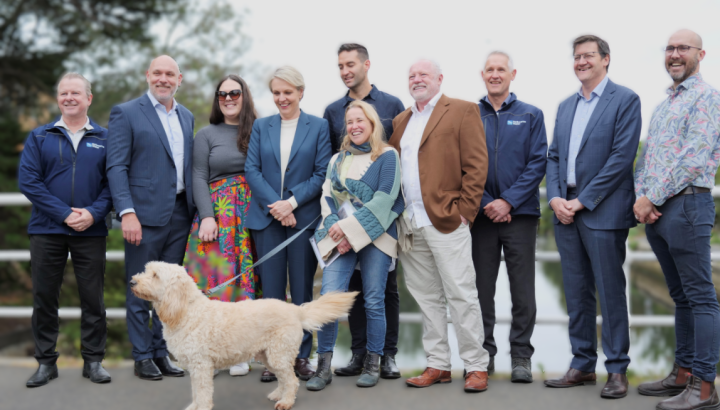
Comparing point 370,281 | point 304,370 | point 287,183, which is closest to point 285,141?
point 287,183

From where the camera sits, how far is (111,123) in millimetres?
4172

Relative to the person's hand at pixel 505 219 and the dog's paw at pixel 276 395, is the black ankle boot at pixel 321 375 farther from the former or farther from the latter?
the person's hand at pixel 505 219

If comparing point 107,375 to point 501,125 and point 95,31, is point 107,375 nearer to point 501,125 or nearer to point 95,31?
point 501,125

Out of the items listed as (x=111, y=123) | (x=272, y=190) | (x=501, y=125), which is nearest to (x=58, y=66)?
(x=111, y=123)

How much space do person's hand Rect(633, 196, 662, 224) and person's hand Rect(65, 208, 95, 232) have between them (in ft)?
11.7

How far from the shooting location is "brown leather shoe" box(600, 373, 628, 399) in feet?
12.0

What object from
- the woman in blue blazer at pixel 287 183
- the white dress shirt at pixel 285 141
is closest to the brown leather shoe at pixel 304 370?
the woman in blue blazer at pixel 287 183

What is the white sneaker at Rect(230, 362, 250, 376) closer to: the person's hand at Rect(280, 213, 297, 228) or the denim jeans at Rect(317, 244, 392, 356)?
the denim jeans at Rect(317, 244, 392, 356)

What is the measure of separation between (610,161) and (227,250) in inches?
104

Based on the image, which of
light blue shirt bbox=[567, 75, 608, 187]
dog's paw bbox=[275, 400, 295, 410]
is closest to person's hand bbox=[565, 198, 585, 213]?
light blue shirt bbox=[567, 75, 608, 187]

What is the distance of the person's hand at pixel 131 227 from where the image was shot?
4.03 metres

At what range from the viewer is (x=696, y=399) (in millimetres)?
3436

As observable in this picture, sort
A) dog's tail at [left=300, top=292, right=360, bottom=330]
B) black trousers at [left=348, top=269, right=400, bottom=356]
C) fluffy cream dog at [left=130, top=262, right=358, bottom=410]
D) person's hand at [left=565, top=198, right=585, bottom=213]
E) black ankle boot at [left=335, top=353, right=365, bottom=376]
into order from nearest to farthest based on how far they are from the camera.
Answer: fluffy cream dog at [left=130, top=262, right=358, bottom=410] → dog's tail at [left=300, top=292, right=360, bottom=330] → person's hand at [left=565, top=198, right=585, bottom=213] → black ankle boot at [left=335, top=353, right=365, bottom=376] → black trousers at [left=348, top=269, right=400, bottom=356]

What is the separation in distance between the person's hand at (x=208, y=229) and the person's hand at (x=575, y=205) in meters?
2.41
